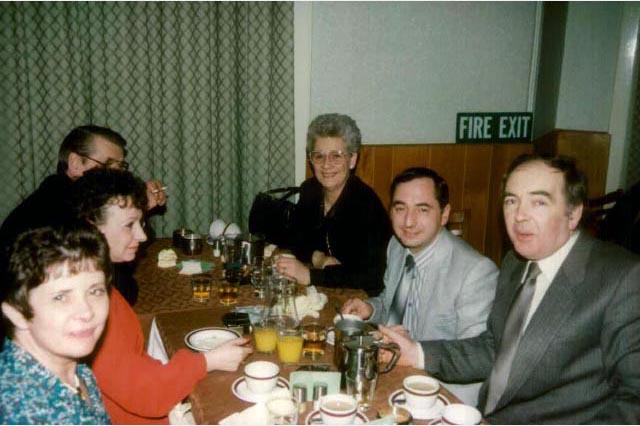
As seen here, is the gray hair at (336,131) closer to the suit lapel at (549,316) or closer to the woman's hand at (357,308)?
the woman's hand at (357,308)

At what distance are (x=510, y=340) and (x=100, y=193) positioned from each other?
1.46 m

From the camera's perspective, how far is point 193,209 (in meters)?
4.05

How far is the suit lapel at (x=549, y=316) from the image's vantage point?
5.25 ft

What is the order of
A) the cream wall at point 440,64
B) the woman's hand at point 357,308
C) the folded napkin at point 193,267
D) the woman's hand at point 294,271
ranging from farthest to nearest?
the cream wall at point 440,64, the folded napkin at point 193,267, the woman's hand at point 294,271, the woman's hand at point 357,308

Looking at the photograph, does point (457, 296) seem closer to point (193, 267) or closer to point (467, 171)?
point (193, 267)

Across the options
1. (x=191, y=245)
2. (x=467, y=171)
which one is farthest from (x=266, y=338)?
(x=467, y=171)

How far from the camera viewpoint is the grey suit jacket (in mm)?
1960

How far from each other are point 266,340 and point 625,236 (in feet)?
7.23

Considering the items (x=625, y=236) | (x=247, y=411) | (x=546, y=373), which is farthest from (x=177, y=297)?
(x=625, y=236)

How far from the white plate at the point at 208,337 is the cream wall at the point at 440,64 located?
99.8 inches

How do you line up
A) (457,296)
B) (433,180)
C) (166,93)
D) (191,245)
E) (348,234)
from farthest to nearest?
(166,93) → (191,245) → (348,234) → (433,180) → (457,296)

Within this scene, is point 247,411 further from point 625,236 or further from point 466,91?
point 466,91

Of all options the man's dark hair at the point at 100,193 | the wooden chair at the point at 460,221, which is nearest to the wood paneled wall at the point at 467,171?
the wooden chair at the point at 460,221

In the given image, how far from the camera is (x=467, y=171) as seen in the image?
4.66m
